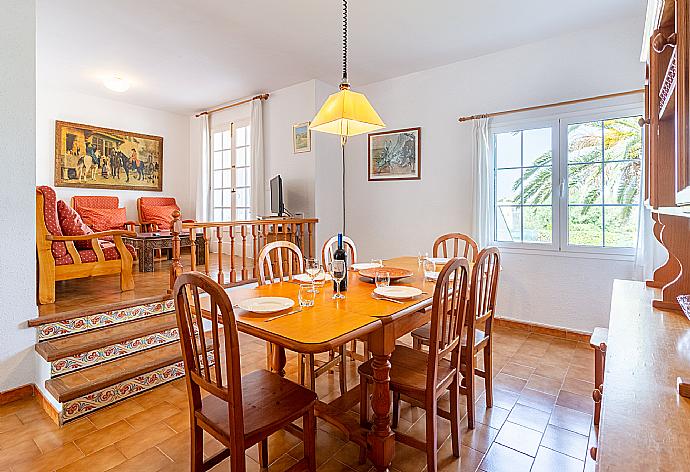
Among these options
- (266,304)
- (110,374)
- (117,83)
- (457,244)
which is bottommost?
(110,374)

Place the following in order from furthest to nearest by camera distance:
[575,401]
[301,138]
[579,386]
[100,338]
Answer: [301,138], [100,338], [579,386], [575,401]

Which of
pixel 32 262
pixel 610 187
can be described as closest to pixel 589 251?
pixel 610 187

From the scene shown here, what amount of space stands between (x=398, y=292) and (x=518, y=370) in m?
1.60

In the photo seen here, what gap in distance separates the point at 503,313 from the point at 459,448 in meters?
2.35

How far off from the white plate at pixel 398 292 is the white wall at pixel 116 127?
5.12 m

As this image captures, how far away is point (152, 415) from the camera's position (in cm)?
233

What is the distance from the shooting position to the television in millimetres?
4816

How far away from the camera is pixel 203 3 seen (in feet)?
10.0

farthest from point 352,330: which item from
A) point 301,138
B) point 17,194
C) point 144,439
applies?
point 301,138

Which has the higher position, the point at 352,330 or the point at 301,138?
the point at 301,138

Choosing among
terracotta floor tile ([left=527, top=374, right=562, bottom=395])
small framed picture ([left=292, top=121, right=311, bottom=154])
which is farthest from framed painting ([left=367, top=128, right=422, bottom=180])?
terracotta floor tile ([left=527, top=374, right=562, bottom=395])

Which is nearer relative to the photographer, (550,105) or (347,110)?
(347,110)

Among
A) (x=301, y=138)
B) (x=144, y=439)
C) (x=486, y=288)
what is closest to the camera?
(x=144, y=439)

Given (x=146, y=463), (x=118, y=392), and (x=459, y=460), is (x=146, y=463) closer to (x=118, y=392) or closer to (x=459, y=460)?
(x=118, y=392)
